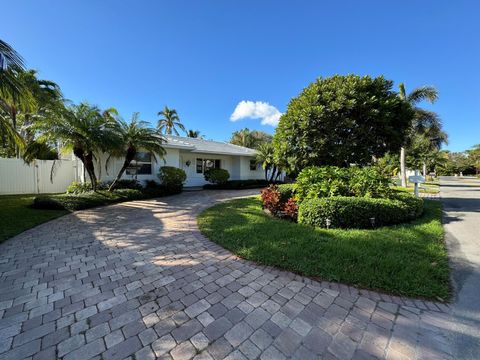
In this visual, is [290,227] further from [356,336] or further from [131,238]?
[131,238]

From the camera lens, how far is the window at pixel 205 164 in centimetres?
1672

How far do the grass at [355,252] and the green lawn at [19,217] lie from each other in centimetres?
466

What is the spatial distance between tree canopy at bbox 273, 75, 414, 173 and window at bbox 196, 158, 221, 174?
9.46 metres

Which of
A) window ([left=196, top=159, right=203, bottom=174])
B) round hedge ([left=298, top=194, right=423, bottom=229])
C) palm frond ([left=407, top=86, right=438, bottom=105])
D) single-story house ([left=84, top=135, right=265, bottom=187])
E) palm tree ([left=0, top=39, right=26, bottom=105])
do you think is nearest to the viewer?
palm tree ([left=0, top=39, right=26, bottom=105])

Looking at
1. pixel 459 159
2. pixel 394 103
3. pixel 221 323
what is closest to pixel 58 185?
pixel 221 323

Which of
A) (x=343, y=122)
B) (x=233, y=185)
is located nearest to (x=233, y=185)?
(x=233, y=185)

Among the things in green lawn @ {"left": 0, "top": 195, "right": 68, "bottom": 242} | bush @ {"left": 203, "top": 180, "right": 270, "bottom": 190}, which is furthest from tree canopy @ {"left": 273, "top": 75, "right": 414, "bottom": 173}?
green lawn @ {"left": 0, "top": 195, "right": 68, "bottom": 242}

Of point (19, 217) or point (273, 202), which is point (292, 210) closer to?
point (273, 202)

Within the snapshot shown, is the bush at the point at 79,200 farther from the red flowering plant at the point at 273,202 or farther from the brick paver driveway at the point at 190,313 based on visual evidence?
the red flowering plant at the point at 273,202

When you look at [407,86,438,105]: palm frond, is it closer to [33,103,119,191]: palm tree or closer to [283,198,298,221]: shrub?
[283,198,298,221]: shrub

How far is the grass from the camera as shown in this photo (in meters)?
2.99

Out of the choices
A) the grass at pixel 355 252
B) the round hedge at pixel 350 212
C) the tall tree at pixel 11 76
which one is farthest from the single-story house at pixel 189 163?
the round hedge at pixel 350 212

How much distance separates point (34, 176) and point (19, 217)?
7487 mm

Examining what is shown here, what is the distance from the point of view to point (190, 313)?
2.42 meters
